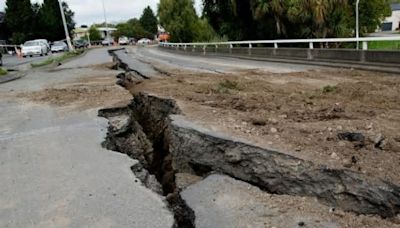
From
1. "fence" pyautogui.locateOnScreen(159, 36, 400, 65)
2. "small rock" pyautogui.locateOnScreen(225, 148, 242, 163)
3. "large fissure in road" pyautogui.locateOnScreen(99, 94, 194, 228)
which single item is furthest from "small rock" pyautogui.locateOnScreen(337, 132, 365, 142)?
"fence" pyautogui.locateOnScreen(159, 36, 400, 65)

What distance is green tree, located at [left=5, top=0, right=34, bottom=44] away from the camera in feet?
196

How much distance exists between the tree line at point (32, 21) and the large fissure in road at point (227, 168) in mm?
58254

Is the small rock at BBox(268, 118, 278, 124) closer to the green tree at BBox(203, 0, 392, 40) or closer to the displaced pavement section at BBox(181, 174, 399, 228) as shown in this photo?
the displaced pavement section at BBox(181, 174, 399, 228)

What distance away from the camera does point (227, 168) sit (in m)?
4.43

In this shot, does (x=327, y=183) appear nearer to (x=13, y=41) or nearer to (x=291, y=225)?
(x=291, y=225)

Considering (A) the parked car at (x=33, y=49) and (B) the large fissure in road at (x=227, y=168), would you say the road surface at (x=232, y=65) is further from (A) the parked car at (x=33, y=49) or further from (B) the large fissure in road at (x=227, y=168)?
(A) the parked car at (x=33, y=49)

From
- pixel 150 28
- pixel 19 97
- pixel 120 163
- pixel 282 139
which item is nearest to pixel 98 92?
pixel 19 97

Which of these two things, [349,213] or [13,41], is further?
[13,41]

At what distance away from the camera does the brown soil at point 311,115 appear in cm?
395

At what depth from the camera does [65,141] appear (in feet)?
18.3

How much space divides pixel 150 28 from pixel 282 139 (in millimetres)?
123540

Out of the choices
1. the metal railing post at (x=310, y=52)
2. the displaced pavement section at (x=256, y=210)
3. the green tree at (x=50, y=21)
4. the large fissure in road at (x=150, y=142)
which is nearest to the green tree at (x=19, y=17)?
the green tree at (x=50, y=21)

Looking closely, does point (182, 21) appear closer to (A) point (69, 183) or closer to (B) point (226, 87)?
(B) point (226, 87)

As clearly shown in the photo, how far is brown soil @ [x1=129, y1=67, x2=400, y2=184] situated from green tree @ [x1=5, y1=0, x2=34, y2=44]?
5764 centimetres
